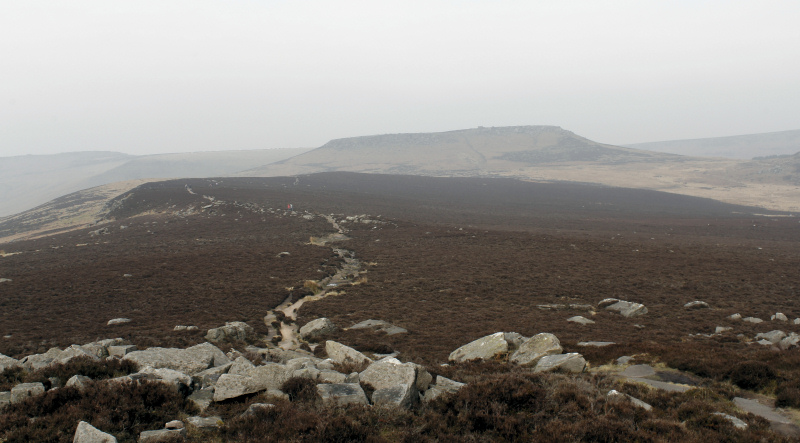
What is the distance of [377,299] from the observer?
893 inches

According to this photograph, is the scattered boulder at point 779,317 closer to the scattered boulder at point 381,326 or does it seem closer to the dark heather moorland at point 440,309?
the dark heather moorland at point 440,309

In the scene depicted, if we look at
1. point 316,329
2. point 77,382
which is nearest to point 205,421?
point 77,382

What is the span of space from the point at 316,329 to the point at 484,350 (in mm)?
7933

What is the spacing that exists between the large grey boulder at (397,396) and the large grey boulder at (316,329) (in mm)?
9406

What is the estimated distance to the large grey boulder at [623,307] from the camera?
19112 millimetres

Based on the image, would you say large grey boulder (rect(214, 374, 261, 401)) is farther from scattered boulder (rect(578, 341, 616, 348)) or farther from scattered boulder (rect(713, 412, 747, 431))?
scattered boulder (rect(578, 341, 616, 348))

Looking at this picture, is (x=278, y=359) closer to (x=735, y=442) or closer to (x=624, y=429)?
(x=624, y=429)

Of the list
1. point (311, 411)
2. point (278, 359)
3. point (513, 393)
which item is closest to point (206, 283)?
point (278, 359)

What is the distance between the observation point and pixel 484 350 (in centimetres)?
1262

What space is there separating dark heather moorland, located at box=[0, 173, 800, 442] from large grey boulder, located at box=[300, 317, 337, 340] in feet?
1.60

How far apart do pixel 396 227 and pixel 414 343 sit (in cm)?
3368

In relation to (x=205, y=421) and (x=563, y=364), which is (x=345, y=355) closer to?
(x=205, y=421)

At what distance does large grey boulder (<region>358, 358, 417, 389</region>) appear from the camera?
8221 millimetres

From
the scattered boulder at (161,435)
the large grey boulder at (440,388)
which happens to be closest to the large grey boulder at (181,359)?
the scattered boulder at (161,435)
